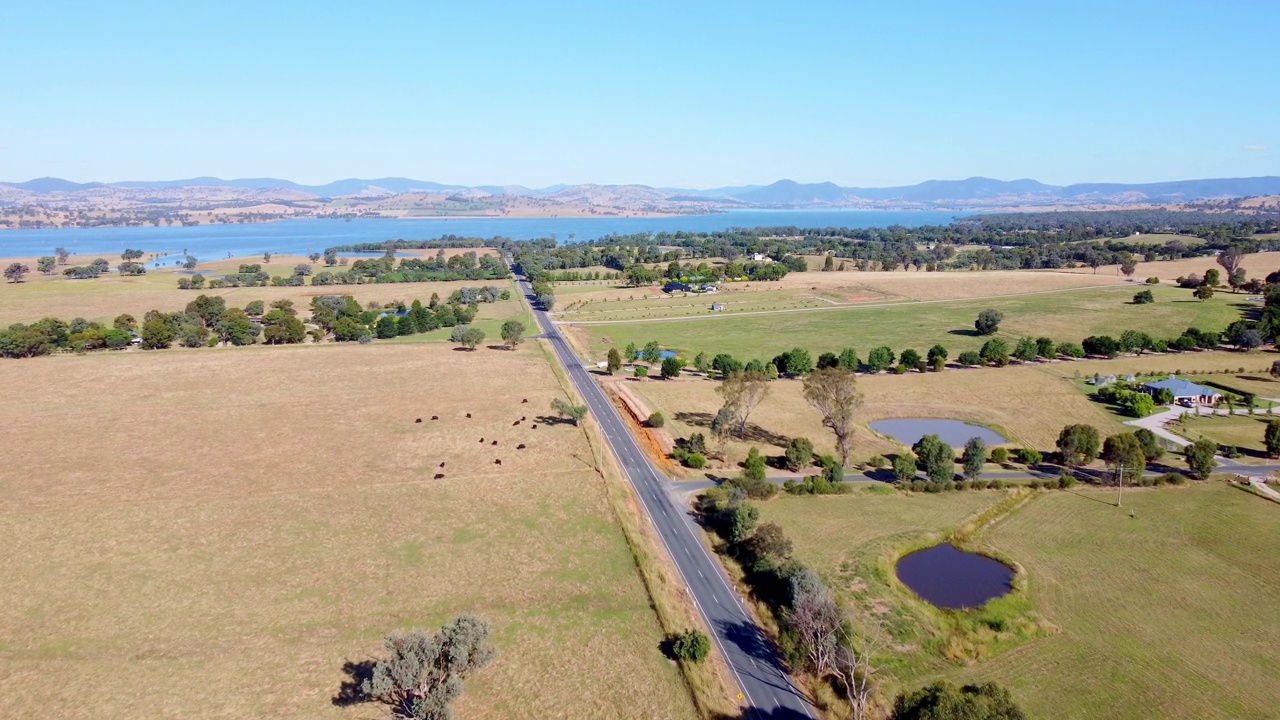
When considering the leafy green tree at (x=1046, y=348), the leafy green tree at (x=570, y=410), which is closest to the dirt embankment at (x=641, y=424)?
the leafy green tree at (x=570, y=410)

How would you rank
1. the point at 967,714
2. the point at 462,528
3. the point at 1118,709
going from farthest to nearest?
the point at 462,528 < the point at 1118,709 < the point at 967,714

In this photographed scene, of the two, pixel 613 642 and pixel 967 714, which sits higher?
pixel 967 714

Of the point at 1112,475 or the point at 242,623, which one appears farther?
the point at 1112,475

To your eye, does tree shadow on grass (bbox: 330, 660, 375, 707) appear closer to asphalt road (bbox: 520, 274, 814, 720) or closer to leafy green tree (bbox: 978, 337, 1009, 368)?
asphalt road (bbox: 520, 274, 814, 720)

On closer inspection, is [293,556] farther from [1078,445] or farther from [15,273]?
[15,273]

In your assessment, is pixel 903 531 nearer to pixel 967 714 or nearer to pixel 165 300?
pixel 967 714

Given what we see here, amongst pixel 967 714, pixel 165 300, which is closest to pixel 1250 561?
pixel 967 714

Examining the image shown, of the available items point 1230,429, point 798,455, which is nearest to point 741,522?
point 798,455
